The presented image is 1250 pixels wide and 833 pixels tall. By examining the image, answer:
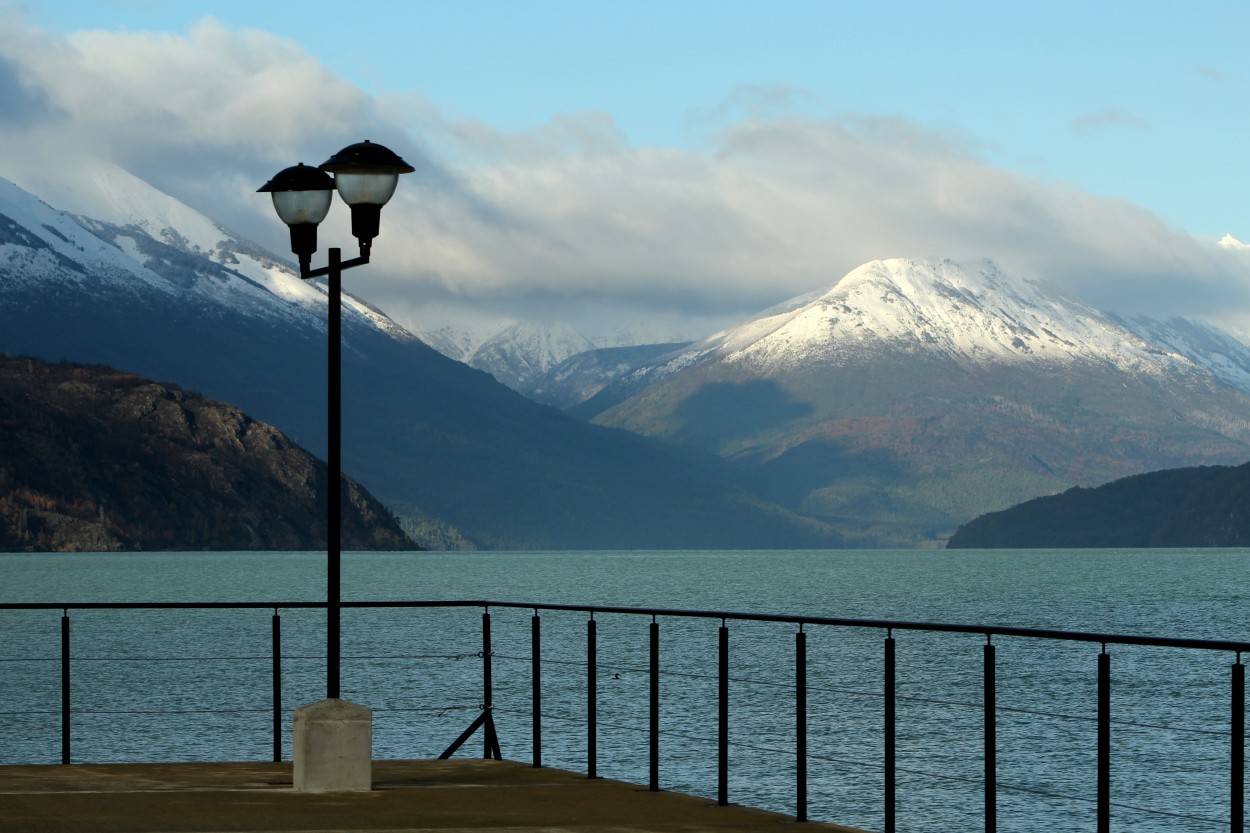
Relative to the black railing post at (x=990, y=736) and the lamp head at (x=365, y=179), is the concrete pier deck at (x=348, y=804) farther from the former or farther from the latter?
the lamp head at (x=365, y=179)

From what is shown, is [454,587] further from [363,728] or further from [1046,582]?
[363,728]

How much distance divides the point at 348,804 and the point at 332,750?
0.78 m

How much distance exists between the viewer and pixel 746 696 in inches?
2274

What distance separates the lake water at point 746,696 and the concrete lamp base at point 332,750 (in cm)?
172

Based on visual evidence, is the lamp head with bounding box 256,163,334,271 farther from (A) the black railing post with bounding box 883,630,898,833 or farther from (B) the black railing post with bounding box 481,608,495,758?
(A) the black railing post with bounding box 883,630,898,833

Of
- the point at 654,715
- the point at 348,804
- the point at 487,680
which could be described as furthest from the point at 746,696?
the point at 348,804

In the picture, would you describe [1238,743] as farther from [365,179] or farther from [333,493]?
[365,179]

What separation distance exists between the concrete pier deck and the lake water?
4.70 ft

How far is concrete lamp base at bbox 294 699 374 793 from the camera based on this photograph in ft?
47.3

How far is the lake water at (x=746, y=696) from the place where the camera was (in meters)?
37.8

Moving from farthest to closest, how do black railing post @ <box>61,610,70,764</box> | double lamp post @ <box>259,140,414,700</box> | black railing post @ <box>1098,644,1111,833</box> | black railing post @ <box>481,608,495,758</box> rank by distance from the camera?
1. black railing post @ <box>481,608,495,758</box>
2. black railing post @ <box>61,610,70,764</box>
3. double lamp post @ <box>259,140,414,700</box>
4. black railing post @ <box>1098,644,1111,833</box>

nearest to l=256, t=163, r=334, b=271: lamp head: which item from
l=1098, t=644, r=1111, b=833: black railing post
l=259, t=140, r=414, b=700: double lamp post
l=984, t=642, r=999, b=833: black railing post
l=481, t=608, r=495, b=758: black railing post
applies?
l=259, t=140, r=414, b=700: double lamp post

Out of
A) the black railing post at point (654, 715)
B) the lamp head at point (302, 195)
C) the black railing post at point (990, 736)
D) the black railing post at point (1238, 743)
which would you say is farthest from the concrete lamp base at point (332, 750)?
the black railing post at point (1238, 743)

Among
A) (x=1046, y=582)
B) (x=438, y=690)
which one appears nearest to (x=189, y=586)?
(x=1046, y=582)
